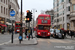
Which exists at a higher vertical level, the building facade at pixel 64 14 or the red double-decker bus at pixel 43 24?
the building facade at pixel 64 14

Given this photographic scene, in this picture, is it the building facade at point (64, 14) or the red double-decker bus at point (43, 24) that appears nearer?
the red double-decker bus at point (43, 24)

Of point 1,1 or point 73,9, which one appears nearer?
point 73,9

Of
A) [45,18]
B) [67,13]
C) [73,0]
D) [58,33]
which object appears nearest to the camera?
[45,18]

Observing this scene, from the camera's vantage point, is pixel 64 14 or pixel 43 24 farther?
pixel 64 14

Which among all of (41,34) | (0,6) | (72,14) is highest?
(0,6)

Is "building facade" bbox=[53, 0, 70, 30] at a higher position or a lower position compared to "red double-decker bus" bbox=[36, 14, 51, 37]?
higher

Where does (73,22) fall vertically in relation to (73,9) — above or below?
below

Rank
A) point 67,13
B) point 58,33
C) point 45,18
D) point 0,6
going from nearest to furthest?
point 45,18
point 58,33
point 0,6
point 67,13

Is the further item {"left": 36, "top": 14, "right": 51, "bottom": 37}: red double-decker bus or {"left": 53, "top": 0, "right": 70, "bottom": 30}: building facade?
{"left": 53, "top": 0, "right": 70, "bottom": 30}: building facade

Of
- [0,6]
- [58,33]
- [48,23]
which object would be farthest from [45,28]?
[0,6]

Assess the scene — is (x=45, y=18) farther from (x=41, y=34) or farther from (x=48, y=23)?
(x=41, y=34)

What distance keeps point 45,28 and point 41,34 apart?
140cm

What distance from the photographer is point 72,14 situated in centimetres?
4475

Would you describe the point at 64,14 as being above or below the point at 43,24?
above
